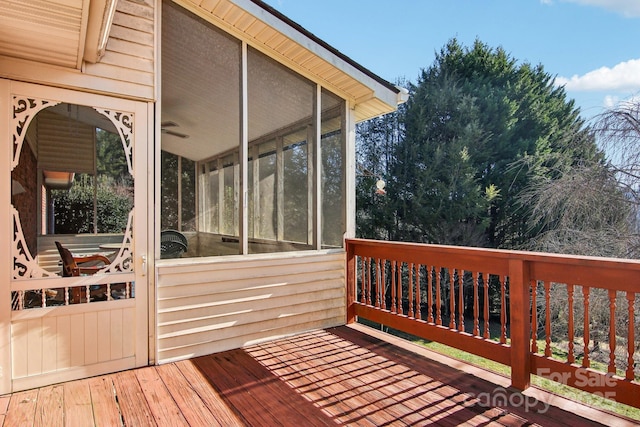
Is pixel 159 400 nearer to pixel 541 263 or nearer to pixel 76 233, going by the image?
pixel 76 233

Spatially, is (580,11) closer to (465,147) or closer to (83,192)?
(465,147)

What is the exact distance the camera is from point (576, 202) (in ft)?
19.0

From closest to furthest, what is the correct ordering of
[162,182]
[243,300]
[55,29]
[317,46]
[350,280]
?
[55,29], [162,182], [243,300], [317,46], [350,280]

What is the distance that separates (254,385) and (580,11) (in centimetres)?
1629

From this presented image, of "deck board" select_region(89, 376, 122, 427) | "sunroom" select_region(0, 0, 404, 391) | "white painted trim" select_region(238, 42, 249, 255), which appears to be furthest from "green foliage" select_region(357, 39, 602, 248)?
"deck board" select_region(89, 376, 122, 427)

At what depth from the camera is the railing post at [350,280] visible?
172 inches

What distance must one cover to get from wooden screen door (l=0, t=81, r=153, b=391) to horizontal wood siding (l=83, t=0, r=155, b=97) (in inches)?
7.8

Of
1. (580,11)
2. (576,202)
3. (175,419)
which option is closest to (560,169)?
(576,202)

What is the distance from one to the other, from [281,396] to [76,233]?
239cm

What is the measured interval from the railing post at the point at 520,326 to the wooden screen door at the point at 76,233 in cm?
296

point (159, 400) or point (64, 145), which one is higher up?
point (64, 145)

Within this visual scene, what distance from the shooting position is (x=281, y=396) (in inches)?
103

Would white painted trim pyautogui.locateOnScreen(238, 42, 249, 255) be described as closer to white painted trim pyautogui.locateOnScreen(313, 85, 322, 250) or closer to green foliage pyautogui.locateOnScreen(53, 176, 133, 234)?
white painted trim pyautogui.locateOnScreen(313, 85, 322, 250)

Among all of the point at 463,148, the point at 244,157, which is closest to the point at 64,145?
the point at 244,157
